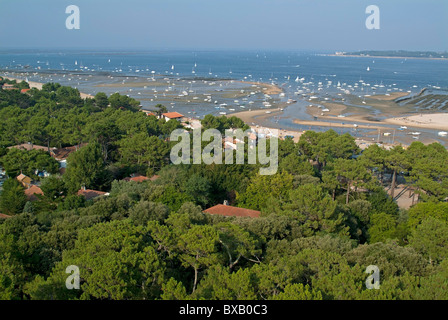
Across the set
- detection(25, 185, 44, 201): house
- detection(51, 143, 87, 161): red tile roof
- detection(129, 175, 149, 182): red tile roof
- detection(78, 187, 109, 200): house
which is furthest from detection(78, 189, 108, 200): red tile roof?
detection(51, 143, 87, 161): red tile roof

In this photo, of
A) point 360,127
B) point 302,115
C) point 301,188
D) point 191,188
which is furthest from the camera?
point 302,115

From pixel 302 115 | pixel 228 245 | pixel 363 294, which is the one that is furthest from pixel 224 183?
pixel 302 115

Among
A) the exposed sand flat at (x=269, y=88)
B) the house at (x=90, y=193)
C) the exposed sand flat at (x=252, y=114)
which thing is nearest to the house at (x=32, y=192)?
the house at (x=90, y=193)

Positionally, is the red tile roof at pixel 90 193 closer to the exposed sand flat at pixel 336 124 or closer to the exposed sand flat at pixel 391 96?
the exposed sand flat at pixel 336 124

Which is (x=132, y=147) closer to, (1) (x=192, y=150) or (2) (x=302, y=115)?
(1) (x=192, y=150)

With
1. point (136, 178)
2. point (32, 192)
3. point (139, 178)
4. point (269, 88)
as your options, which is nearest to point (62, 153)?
point (136, 178)

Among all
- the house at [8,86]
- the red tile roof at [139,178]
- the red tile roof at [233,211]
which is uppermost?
the house at [8,86]
